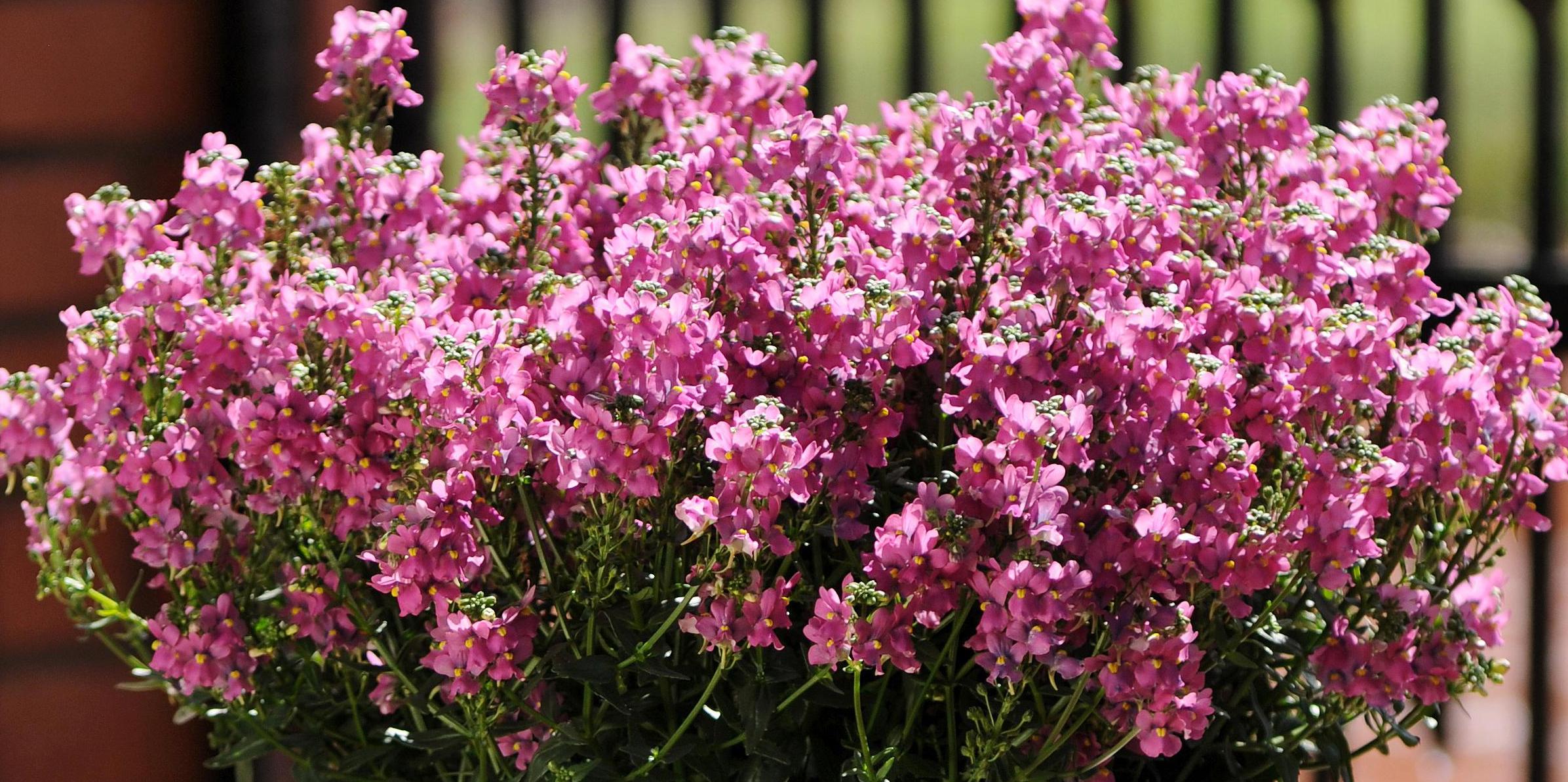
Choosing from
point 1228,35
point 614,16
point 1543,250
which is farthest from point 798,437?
point 1543,250

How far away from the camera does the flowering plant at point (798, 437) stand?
912 mm

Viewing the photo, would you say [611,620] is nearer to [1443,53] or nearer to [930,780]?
[930,780]

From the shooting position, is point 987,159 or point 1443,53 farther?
point 1443,53

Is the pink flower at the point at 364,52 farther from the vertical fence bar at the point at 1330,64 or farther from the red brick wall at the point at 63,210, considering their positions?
the vertical fence bar at the point at 1330,64

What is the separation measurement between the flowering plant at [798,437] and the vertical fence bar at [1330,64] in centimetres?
91

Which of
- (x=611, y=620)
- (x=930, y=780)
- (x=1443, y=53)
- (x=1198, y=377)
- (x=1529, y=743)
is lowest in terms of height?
(x=1529, y=743)

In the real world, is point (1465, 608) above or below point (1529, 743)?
above

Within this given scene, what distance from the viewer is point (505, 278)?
1109mm

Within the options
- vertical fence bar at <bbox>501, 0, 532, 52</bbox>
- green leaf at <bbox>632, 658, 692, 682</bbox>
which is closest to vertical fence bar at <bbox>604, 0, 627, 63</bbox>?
vertical fence bar at <bbox>501, 0, 532, 52</bbox>

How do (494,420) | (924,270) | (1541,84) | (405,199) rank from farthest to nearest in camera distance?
(1541,84) < (405,199) < (924,270) < (494,420)

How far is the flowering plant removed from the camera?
912 millimetres

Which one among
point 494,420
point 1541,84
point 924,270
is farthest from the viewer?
point 1541,84

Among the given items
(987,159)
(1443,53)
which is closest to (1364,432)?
(987,159)

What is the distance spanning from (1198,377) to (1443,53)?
4.34ft
